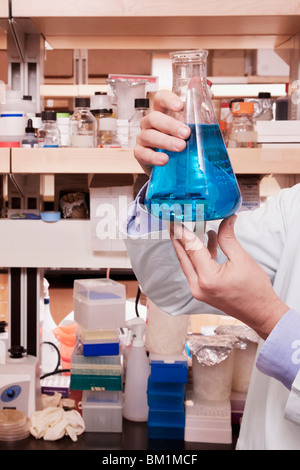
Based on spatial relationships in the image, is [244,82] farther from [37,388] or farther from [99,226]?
[37,388]

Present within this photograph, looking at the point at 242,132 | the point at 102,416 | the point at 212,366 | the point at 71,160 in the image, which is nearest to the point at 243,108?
the point at 242,132

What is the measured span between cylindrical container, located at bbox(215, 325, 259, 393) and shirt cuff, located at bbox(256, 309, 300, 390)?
2.71ft

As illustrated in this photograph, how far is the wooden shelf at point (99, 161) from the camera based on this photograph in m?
1.51

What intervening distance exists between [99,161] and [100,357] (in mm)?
571

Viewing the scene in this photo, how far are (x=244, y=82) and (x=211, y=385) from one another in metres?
1.92

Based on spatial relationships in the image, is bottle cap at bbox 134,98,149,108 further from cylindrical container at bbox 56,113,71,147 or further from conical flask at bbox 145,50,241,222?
conical flask at bbox 145,50,241,222

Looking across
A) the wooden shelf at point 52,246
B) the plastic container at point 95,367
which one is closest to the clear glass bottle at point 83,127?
the wooden shelf at point 52,246

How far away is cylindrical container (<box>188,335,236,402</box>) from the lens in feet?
4.98

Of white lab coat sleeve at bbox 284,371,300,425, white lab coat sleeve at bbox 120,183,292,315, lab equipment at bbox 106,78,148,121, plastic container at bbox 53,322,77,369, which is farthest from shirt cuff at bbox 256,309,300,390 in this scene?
plastic container at bbox 53,322,77,369

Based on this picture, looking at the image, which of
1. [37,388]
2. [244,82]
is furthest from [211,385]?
[244,82]

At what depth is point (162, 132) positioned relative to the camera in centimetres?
73

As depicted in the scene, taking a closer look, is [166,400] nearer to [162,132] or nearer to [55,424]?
[55,424]

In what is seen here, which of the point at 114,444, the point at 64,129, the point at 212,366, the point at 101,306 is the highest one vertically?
the point at 64,129

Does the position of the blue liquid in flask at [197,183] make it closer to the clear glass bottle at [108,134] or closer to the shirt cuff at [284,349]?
the shirt cuff at [284,349]
